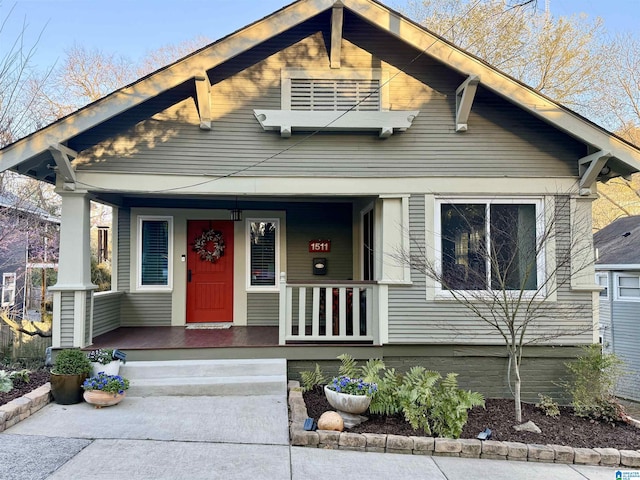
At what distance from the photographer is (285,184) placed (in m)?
5.87

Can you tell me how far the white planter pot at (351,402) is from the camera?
4340mm

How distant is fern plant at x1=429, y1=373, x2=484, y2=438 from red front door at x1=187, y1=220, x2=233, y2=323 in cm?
433

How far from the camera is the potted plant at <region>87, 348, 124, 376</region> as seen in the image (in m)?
5.06

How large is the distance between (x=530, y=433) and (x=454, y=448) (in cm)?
113

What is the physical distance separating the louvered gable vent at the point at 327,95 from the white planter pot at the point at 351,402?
3974mm

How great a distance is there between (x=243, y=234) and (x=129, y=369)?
10.2ft

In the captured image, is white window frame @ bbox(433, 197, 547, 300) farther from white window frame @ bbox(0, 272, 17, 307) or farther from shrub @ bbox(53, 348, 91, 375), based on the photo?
white window frame @ bbox(0, 272, 17, 307)

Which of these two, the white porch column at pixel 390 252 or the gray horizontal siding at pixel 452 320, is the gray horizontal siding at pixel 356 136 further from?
the gray horizontal siding at pixel 452 320

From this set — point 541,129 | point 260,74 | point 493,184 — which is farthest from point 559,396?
point 260,74

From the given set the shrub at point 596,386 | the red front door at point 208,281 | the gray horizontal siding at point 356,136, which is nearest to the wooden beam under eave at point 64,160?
the gray horizontal siding at point 356,136

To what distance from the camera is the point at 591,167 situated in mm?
5637

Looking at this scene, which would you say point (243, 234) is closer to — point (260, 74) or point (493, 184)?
point (260, 74)

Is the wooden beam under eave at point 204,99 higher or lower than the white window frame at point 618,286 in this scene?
higher

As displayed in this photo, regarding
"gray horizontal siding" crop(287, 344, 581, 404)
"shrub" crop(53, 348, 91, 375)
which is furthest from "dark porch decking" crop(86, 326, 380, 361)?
"shrub" crop(53, 348, 91, 375)
